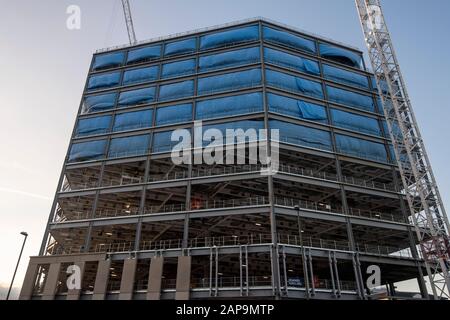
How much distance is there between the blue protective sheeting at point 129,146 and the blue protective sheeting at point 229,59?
563 inches

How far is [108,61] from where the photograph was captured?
5969 centimetres

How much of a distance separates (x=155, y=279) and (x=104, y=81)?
35396 mm

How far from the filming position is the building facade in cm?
3972

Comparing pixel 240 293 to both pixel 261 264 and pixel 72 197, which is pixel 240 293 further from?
pixel 72 197

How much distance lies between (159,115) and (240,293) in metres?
27.8

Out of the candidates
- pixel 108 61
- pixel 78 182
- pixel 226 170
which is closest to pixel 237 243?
pixel 226 170

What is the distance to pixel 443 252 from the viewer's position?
4225cm

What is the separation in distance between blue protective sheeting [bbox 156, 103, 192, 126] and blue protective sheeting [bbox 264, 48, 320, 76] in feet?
44.6

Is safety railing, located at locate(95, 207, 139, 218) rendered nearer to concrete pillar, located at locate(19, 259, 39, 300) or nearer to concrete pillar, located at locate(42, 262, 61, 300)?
concrete pillar, located at locate(42, 262, 61, 300)

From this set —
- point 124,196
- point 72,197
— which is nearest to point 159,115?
point 124,196

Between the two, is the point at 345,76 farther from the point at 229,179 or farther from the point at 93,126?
the point at 93,126

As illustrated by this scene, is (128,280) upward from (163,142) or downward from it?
downward

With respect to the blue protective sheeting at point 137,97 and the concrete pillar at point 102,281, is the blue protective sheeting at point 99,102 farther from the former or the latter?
the concrete pillar at point 102,281
